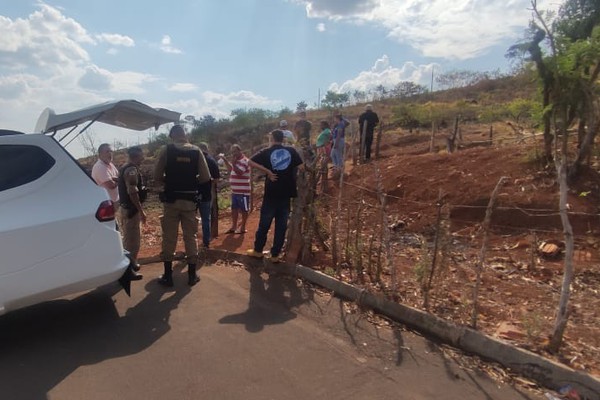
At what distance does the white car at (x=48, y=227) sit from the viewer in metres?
4.18

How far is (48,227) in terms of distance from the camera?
4297 millimetres

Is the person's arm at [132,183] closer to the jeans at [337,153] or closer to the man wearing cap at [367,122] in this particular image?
the jeans at [337,153]

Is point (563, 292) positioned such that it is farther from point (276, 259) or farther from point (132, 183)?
point (132, 183)

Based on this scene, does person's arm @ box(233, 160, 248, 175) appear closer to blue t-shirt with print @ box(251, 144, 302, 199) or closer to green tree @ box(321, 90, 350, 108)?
blue t-shirt with print @ box(251, 144, 302, 199)

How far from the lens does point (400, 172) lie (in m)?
11.0

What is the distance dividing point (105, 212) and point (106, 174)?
7.64ft

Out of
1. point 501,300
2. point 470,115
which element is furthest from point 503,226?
point 470,115

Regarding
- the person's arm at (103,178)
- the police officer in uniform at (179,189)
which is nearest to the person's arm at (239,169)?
the person's arm at (103,178)

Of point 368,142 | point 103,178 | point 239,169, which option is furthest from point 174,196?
point 368,142

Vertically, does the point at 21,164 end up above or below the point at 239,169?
above

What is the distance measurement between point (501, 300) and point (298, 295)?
7.13ft

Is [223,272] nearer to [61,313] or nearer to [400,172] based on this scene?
[61,313]

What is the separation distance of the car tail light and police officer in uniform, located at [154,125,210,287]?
44.8 inches

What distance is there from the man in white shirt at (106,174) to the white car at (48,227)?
1990mm
